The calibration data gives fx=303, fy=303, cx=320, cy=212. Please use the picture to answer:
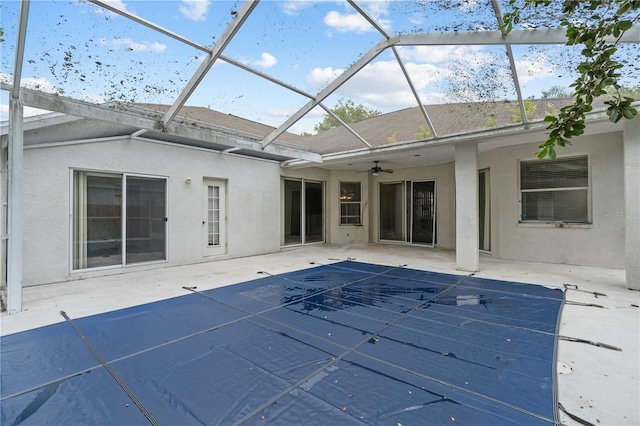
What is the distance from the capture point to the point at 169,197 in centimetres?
666

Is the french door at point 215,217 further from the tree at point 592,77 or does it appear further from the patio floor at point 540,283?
the tree at point 592,77

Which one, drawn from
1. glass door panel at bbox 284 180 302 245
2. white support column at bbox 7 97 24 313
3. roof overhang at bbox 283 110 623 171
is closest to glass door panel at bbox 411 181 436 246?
roof overhang at bbox 283 110 623 171

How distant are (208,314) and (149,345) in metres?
0.87

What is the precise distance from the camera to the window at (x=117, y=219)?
553 cm

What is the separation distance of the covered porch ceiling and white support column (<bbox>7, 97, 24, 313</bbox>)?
24 cm

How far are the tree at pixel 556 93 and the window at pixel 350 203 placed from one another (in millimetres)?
6555

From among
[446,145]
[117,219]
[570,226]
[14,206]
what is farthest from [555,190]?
[14,206]

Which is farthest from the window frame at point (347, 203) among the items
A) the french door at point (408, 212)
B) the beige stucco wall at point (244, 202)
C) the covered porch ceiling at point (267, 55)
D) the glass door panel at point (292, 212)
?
the covered porch ceiling at point (267, 55)

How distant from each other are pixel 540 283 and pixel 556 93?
312 centimetres

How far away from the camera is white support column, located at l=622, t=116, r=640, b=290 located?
15.5ft

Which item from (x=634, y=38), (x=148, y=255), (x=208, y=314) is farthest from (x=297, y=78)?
(x=148, y=255)

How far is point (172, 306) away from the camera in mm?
4031

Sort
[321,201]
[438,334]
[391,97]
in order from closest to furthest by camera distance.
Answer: [438,334] → [391,97] → [321,201]

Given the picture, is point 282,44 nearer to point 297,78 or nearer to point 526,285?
point 297,78
